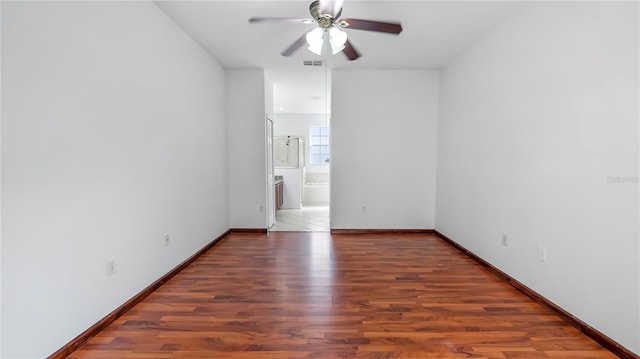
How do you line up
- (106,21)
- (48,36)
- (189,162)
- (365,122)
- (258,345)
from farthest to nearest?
(365,122) < (189,162) < (106,21) < (258,345) < (48,36)

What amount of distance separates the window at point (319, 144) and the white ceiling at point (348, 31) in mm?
3339

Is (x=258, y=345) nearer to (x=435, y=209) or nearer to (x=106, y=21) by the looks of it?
(x=106, y=21)

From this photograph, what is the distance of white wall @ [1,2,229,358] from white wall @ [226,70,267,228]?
4.45 ft

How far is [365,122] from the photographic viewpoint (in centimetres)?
427

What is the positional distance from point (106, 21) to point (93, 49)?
270 millimetres

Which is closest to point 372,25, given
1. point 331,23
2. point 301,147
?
point 331,23

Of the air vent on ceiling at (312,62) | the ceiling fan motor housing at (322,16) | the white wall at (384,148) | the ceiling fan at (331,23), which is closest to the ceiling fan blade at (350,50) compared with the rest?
the ceiling fan at (331,23)

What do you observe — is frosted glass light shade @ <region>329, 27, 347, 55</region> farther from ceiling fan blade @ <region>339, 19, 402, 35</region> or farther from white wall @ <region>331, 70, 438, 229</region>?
white wall @ <region>331, 70, 438, 229</region>

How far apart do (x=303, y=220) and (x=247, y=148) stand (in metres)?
1.96

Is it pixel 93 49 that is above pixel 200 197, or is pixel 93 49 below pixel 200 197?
above

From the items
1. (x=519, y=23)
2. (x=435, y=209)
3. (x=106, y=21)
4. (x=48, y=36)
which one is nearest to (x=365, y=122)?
(x=435, y=209)

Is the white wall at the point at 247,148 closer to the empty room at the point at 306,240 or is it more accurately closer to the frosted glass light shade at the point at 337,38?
the empty room at the point at 306,240

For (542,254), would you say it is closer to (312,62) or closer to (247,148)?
(312,62)

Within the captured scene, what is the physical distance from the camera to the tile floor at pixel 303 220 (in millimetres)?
4687
